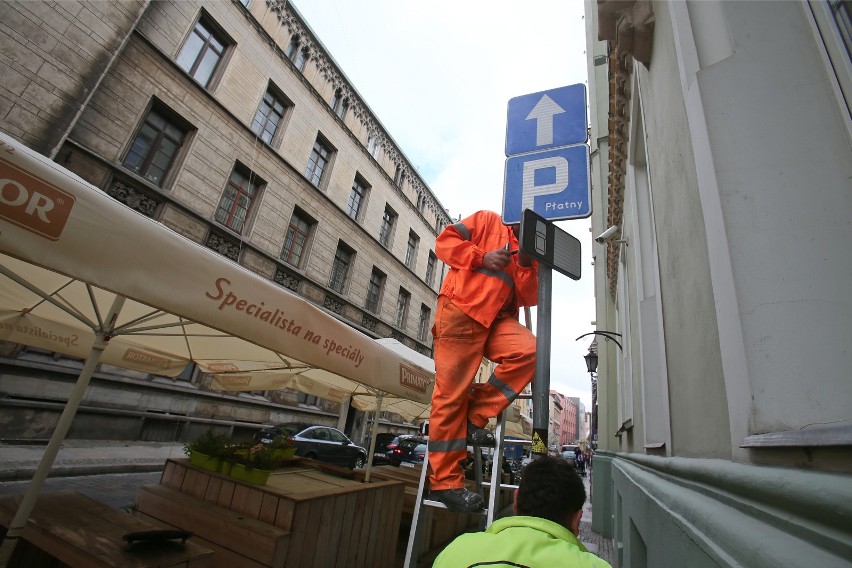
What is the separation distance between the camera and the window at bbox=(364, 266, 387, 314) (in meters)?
22.8

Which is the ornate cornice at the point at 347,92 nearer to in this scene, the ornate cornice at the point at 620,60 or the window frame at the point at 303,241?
the window frame at the point at 303,241

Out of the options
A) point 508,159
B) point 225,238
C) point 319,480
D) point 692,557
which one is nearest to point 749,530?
point 692,557

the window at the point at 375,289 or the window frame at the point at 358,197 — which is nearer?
the window frame at the point at 358,197

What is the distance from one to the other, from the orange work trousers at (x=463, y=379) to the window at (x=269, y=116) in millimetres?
16120

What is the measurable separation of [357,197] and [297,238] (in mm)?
5662

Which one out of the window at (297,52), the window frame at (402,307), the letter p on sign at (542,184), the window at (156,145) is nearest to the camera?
the letter p on sign at (542,184)

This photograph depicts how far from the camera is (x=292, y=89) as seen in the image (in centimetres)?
1764

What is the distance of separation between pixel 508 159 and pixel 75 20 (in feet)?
44.6

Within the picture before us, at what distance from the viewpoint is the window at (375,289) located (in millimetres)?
22828

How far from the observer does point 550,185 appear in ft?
10.3

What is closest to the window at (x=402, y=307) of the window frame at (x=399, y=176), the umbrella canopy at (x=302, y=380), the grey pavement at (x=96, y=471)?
the window frame at (x=399, y=176)

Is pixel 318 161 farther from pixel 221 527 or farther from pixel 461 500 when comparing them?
pixel 461 500

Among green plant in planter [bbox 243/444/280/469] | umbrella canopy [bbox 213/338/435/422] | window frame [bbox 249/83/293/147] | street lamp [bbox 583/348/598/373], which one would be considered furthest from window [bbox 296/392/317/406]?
green plant in planter [bbox 243/444/280/469]

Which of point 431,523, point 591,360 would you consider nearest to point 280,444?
point 431,523
